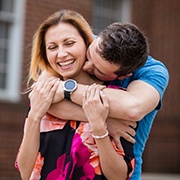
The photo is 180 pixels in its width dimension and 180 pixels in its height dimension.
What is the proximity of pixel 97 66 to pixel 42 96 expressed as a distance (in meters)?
0.34

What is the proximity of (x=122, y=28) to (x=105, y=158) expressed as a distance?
2.15 ft

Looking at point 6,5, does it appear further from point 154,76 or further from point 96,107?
point 96,107

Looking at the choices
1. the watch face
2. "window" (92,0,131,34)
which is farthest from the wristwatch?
"window" (92,0,131,34)

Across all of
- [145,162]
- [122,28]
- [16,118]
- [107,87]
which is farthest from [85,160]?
[145,162]

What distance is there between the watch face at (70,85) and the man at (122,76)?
2 cm

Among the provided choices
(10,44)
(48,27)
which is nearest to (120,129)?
(48,27)

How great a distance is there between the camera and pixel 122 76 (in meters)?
3.34

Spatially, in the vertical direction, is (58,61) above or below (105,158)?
above

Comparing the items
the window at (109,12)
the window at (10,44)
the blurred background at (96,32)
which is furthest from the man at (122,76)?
the window at (109,12)

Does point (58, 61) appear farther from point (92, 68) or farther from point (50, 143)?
point (50, 143)

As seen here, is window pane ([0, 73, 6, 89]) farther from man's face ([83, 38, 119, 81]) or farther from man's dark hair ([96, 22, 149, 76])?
man's dark hair ([96, 22, 149, 76])

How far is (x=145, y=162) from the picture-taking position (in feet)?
39.5

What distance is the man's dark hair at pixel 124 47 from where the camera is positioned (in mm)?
3143

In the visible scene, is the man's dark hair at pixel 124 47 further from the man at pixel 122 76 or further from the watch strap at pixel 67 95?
the watch strap at pixel 67 95
